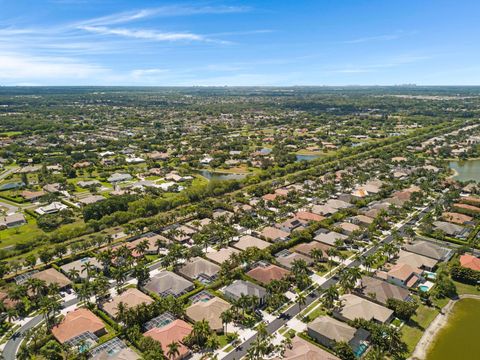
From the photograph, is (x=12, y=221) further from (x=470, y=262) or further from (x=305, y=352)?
(x=470, y=262)

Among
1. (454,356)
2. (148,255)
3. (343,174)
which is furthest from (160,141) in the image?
(454,356)

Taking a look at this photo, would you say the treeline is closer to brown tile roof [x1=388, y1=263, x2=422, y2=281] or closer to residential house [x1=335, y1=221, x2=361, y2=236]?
residential house [x1=335, y1=221, x2=361, y2=236]

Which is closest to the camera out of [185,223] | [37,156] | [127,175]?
[185,223]

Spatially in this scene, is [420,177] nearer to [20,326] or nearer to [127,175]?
[127,175]

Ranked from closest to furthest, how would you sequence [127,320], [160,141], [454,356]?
[454,356] → [127,320] → [160,141]

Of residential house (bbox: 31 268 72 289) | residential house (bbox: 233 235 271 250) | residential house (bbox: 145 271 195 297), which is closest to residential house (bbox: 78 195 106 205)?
residential house (bbox: 31 268 72 289)

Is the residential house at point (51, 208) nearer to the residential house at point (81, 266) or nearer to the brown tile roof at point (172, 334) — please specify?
the residential house at point (81, 266)

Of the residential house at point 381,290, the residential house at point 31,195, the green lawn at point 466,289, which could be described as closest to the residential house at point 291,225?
the residential house at point 381,290
